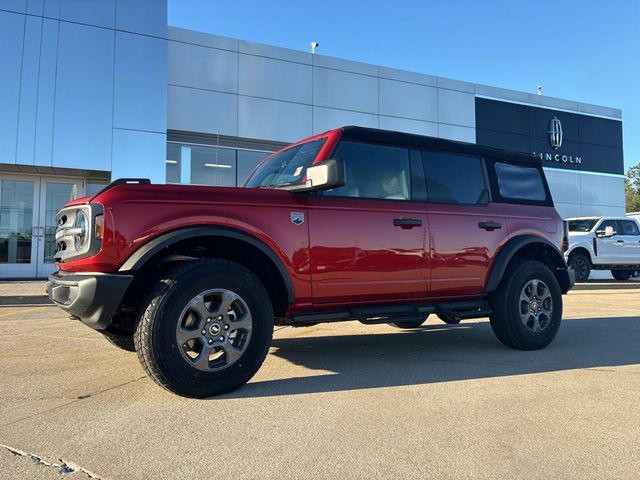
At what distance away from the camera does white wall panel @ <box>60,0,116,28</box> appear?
13.3m

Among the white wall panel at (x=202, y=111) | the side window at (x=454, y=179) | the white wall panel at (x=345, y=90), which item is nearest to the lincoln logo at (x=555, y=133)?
the white wall panel at (x=345, y=90)

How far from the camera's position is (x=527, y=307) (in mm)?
5266

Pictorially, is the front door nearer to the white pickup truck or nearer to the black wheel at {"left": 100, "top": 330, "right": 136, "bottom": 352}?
the black wheel at {"left": 100, "top": 330, "right": 136, "bottom": 352}

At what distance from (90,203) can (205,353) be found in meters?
1.29

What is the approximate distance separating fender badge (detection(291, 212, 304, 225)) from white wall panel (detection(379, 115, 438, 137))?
13.7 metres

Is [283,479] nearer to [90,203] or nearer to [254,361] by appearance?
[254,361]

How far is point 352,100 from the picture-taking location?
17000mm

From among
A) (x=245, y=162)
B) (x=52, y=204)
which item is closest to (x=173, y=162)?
(x=245, y=162)

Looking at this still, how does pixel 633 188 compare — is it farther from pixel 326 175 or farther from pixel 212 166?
pixel 326 175

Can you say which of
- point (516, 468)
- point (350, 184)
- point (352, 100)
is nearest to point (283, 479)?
point (516, 468)

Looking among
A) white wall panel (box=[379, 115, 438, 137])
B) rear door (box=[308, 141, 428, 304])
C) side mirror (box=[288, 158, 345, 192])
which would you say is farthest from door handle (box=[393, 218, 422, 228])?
white wall panel (box=[379, 115, 438, 137])

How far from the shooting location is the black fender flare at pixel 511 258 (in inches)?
200

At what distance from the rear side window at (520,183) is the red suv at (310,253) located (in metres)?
0.02

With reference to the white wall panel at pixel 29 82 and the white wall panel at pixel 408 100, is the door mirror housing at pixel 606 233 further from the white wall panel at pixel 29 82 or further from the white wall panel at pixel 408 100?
the white wall panel at pixel 29 82
